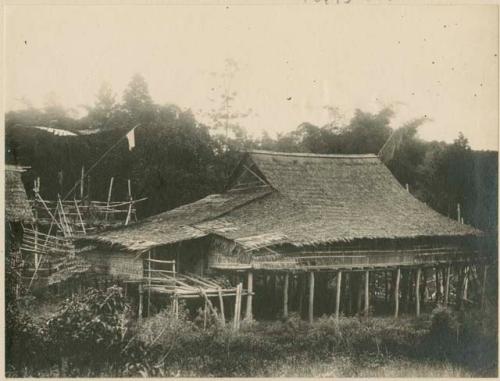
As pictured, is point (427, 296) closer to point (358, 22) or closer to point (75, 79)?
point (358, 22)

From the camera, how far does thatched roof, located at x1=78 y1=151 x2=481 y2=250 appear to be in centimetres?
1739

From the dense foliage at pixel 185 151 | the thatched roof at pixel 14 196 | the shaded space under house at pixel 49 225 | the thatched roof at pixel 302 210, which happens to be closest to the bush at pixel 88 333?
the shaded space under house at pixel 49 225

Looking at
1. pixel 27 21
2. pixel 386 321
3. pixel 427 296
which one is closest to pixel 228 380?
pixel 386 321

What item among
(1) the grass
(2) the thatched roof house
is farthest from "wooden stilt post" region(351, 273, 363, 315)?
(1) the grass

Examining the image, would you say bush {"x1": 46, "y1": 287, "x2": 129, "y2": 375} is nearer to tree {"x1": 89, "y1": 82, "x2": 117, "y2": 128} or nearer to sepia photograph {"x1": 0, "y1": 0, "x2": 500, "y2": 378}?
sepia photograph {"x1": 0, "y1": 0, "x2": 500, "y2": 378}

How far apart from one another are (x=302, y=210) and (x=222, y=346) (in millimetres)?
5625

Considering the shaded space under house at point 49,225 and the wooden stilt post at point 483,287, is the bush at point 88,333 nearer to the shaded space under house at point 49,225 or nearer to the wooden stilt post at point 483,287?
the shaded space under house at point 49,225

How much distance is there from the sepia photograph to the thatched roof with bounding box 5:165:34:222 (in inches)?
2.6

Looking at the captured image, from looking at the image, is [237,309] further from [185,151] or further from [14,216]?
[185,151]

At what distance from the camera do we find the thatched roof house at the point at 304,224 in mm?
17016

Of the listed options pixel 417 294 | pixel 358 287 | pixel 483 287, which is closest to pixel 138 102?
pixel 483 287

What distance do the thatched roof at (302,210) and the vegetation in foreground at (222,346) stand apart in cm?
243

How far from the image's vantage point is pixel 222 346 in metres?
14.3

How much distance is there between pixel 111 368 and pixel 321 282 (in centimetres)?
937
